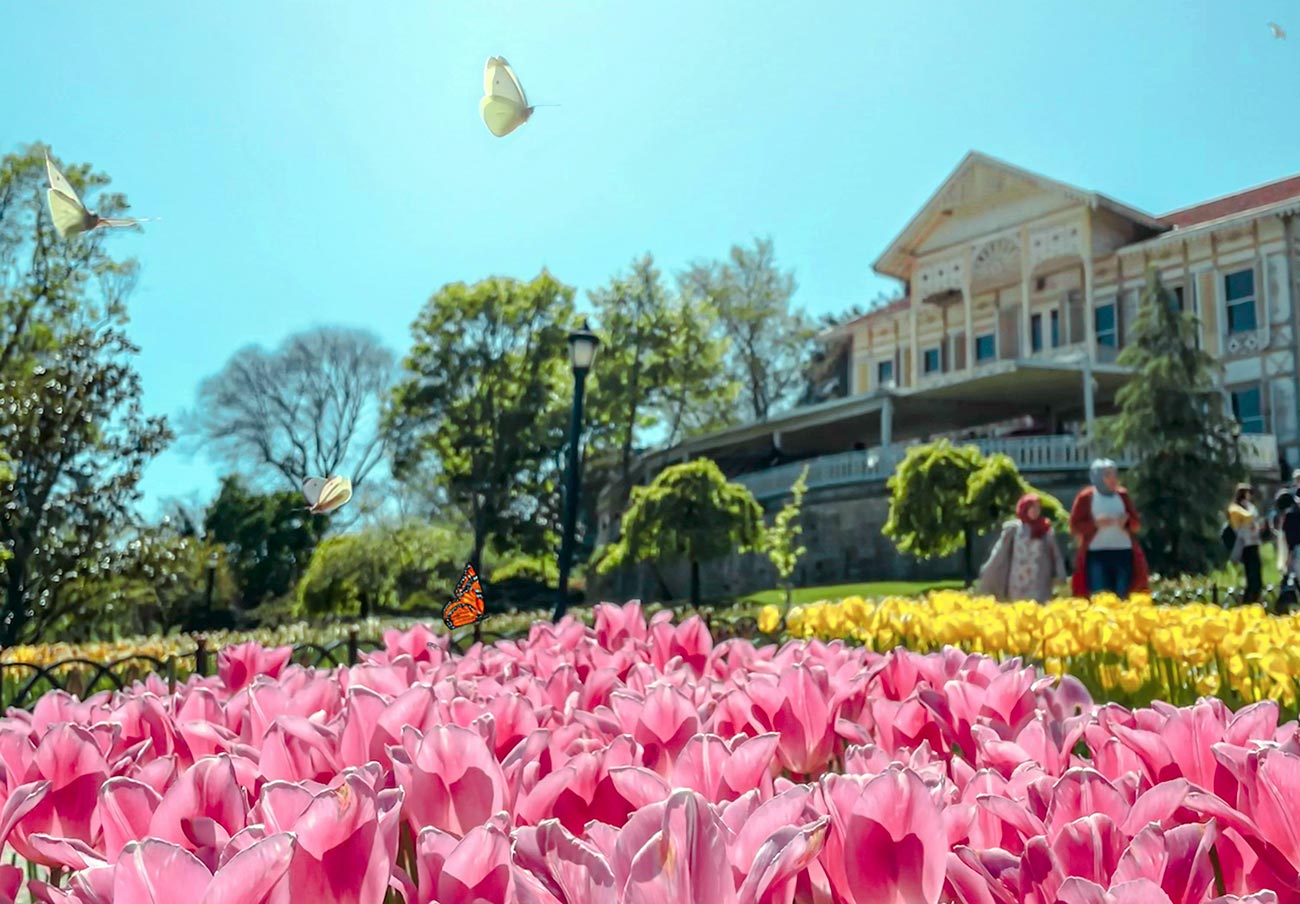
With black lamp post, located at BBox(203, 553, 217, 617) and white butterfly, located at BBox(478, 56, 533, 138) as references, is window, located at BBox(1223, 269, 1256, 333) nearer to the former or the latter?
black lamp post, located at BBox(203, 553, 217, 617)

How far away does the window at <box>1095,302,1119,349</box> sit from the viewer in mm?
30403

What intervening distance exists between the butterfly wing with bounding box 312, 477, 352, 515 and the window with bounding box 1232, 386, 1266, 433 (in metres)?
29.7

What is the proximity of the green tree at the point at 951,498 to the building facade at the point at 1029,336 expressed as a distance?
14.9 feet

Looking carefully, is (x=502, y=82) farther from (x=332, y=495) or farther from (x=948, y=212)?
(x=948, y=212)

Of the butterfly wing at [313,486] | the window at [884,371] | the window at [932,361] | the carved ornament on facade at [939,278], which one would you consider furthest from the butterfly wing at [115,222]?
the window at [884,371]

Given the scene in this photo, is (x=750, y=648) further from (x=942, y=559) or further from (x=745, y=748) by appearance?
(x=942, y=559)

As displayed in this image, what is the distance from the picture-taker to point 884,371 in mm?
39312

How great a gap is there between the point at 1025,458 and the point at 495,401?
641 inches

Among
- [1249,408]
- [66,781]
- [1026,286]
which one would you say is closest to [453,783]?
[66,781]

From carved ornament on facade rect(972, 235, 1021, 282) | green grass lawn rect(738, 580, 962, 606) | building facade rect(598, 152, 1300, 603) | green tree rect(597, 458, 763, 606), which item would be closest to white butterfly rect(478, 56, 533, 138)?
green tree rect(597, 458, 763, 606)

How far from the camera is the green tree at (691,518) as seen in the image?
20969 mm

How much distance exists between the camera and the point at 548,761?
4.97ft

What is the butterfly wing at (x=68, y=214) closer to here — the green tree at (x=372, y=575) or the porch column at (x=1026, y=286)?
the green tree at (x=372, y=575)

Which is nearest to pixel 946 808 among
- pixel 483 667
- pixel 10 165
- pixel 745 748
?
pixel 745 748
